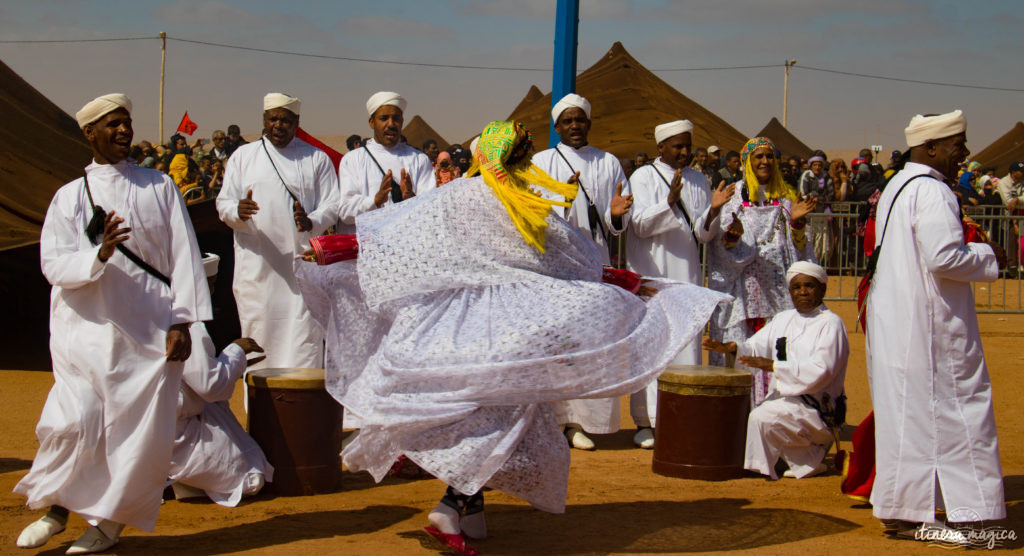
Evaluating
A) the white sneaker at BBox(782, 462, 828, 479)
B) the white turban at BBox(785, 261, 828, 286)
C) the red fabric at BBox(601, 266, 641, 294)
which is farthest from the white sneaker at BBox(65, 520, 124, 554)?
the white turban at BBox(785, 261, 828, 286)

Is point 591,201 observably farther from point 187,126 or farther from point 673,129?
point 187,126

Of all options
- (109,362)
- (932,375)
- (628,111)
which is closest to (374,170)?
(109,362)

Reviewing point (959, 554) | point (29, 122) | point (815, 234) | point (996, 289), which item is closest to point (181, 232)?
point (959, 554)

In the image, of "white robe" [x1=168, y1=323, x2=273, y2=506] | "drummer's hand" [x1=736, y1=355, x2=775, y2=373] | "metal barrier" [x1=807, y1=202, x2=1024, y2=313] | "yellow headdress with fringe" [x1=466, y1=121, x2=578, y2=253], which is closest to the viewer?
"yellow headdress with fringe" [x1=466, y1=121, x2=578, y2=253]

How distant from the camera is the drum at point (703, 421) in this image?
7262mm

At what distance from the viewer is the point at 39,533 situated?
5.36m

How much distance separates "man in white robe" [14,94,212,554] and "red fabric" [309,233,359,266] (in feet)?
1.93

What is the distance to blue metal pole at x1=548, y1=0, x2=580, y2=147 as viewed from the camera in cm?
984

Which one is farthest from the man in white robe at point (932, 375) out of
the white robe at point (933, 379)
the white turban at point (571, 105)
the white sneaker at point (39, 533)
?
the white sneaker at point (39, 533)

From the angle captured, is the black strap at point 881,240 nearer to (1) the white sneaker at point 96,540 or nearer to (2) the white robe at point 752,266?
(2) the white robe at point 752,266

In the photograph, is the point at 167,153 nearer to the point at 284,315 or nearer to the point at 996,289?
the point at 284,315

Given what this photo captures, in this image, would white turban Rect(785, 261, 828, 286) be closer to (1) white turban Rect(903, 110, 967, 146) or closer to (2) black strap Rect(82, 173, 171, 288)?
(1) white turban Rect(903, 110, 967, 146)

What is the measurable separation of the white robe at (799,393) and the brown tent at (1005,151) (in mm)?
23931

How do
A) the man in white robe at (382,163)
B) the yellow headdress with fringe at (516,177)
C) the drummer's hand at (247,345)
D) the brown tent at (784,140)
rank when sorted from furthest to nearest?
the brown tent at (784,140) → the man in white robe at (382,163) → the drummer's hand at (247,345) → the yellow headdress with fringe at (516,177)
